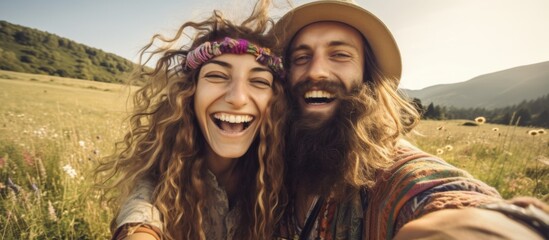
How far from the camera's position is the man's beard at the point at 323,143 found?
2.04 metres

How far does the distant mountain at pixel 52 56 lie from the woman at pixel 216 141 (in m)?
77.5

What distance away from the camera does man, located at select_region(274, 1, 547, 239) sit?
1310 mm

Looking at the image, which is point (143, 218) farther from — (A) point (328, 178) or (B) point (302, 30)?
(B) point (302, 30)

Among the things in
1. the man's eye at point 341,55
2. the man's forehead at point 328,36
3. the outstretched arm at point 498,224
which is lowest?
the outstretched arm at point 498,224

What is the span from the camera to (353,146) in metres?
2.02

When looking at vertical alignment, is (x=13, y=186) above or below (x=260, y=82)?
Answer: below

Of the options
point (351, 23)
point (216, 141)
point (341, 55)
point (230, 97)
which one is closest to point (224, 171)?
point (216, 141)

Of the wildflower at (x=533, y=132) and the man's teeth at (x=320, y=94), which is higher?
the man's teeth at (x=320, y=94)

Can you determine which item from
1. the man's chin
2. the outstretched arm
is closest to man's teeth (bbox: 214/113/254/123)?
the man's chin

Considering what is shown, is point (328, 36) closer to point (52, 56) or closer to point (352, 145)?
point (352, 145)

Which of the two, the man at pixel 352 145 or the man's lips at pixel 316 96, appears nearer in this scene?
the man at pixel 352 145

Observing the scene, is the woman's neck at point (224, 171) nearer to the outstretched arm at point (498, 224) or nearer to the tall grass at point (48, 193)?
the tall grass at point (48, 193)

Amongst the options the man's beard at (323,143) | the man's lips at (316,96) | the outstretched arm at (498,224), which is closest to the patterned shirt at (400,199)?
the man's beard at (323,143)

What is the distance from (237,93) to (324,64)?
0.86 m
